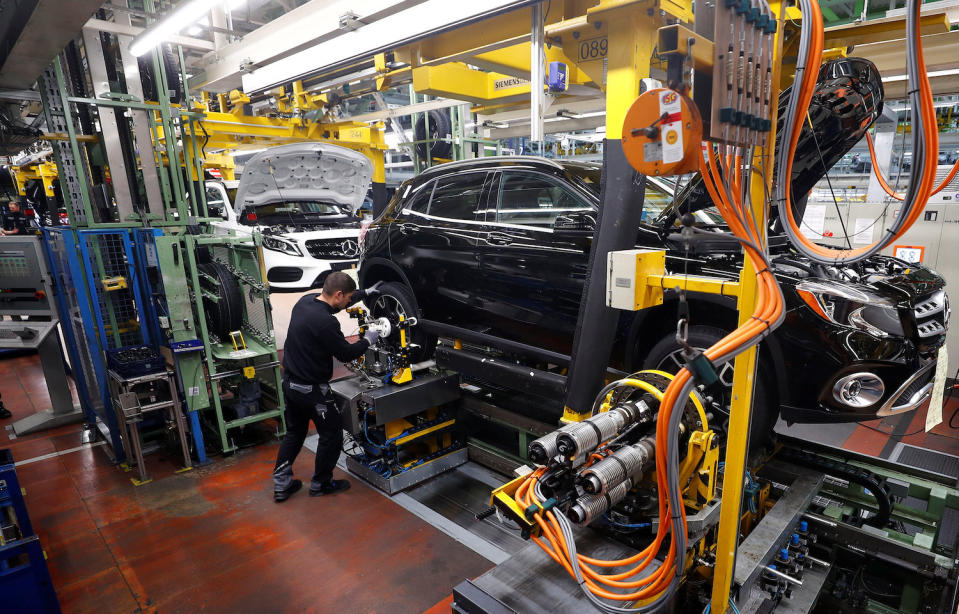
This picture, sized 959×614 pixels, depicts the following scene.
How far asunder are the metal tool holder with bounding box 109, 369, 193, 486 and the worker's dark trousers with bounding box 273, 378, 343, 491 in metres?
0.92

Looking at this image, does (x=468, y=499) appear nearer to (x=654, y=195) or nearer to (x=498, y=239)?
(x=498, y=239)

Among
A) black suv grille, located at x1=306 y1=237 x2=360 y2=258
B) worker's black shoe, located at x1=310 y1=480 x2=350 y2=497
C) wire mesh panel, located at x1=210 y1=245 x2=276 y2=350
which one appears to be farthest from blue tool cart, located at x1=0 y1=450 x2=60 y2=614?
black suv grille, located at x1=306 y1=237 x2=360 y2=258

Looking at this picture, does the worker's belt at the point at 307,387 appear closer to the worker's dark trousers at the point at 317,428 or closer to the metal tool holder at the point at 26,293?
the worker's dark trousers at the point at 317,428

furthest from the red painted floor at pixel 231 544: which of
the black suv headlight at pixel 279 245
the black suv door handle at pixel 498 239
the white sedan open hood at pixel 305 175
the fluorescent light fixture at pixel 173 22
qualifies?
the black suv headlight at pixel 279 245

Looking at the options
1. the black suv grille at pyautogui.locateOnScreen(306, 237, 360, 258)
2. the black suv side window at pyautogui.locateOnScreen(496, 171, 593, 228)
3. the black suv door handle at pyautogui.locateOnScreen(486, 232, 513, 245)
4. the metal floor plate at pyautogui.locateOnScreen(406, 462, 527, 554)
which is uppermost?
the black suv side window at pyautogui.locateOnScreen(496, 171, 593, 228)

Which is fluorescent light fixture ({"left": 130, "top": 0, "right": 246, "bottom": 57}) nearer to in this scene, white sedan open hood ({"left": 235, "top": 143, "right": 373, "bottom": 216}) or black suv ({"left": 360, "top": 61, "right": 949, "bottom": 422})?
black suv ({"left": 360, "top": 61, "right": 949, "bottom": 422})

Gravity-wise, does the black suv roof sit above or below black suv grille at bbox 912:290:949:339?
above

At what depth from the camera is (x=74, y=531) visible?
3270mm

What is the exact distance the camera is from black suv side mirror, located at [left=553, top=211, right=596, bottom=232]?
10.3 ft

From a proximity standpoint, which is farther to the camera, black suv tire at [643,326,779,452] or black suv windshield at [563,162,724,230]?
black suv windshield at [563,162,724,230]

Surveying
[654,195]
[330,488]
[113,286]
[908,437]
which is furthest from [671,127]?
[908,437]

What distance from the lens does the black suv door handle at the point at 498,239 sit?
361 cm

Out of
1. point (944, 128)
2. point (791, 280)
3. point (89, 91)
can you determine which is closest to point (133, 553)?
point (89, 91)

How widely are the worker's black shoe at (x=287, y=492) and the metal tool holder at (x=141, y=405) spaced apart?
98 cm
